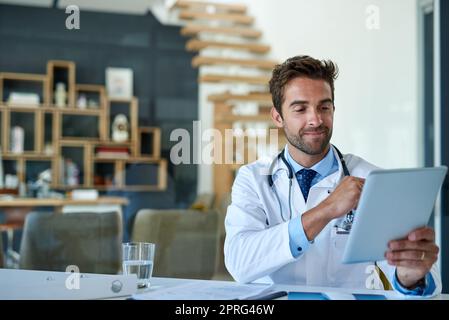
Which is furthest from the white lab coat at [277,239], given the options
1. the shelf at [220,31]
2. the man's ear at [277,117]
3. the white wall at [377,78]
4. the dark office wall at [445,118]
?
the shelf at [220,31]

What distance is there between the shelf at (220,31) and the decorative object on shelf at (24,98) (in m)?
1.34

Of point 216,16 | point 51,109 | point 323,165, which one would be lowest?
point 323,165

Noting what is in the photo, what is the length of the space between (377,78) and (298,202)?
2.15 metres

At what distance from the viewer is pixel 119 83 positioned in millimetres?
4938

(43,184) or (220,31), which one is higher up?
(220,31)

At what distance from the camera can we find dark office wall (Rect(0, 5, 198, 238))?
4.69 metres

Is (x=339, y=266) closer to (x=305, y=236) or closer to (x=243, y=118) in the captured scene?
(x=305, y=236)

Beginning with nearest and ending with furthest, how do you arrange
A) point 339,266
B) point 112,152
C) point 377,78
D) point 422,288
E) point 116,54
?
point 422,288 < point 339,266 < point 377,78 < point 112,152 < point 116,54

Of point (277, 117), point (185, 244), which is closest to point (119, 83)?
point (185, 244)

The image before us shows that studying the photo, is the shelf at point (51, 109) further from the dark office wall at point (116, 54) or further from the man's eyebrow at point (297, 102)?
the man's eyebrow at point (297, 102)

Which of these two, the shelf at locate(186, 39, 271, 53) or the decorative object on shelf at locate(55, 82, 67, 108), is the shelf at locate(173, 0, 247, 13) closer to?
the shelf at locate(186, 39, 271, 53)

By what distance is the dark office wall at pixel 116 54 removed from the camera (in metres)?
4.69
